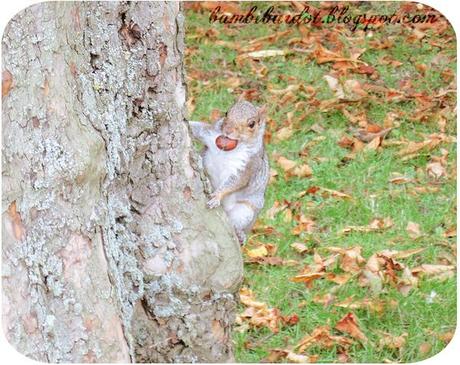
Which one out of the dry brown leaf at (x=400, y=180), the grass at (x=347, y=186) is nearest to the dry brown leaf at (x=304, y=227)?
the grass at (x=347, y=186)

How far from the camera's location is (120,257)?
207cm

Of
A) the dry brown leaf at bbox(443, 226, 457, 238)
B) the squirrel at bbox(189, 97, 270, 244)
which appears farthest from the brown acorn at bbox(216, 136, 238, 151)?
the dry brown leaf at bbox(443, 226, 457, 238)

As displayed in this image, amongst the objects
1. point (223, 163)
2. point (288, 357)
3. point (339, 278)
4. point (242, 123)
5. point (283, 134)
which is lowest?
point (288, 357)

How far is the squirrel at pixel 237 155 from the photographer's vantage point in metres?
2.63

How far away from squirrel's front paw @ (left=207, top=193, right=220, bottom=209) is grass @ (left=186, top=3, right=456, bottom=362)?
0.83 meters

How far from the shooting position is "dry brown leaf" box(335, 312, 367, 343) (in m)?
2.98

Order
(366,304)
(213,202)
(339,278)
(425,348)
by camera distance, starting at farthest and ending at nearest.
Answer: (339,278)
(366,304)
(425,348)
(213,202)

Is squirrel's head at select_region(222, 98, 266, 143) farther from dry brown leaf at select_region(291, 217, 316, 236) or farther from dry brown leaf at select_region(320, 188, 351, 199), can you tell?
dry brown leaf at select_region(320, 188, 351, 199)

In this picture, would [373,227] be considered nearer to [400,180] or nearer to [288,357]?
[400,180]

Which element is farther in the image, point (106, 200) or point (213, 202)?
point (213, 202)

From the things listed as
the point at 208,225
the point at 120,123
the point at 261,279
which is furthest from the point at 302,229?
the point at 120,123

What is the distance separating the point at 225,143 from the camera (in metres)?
2.66

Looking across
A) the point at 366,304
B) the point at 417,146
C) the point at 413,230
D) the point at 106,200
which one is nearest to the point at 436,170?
the point at 417,146

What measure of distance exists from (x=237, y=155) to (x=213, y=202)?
43 cm
